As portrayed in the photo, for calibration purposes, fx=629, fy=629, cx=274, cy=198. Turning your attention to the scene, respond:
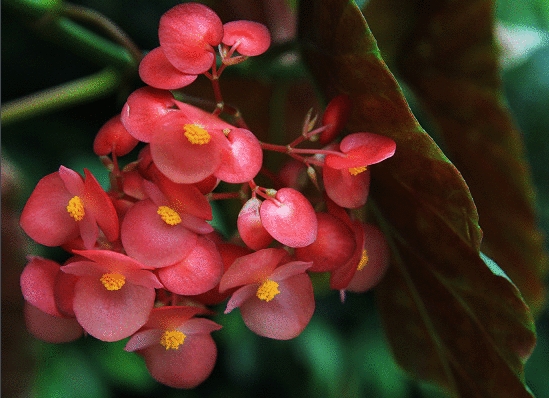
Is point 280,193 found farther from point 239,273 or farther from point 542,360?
point 542,360

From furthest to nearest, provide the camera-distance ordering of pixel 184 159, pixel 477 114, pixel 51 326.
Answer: pixel 477 114, pixel 51 326, pixel 184 159

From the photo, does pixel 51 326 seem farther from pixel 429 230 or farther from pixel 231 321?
pixel 231 321

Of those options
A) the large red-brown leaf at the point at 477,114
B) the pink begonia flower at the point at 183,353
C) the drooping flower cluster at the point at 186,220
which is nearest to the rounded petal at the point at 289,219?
the drooping flower cluster at the point at 186,220

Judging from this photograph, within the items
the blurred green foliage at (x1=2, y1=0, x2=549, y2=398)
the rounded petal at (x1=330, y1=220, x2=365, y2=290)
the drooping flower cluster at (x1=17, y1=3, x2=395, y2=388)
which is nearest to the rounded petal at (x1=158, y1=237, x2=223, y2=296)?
the drooping flower cluster at (x1=17, y1=3, x2=395, y2=388)

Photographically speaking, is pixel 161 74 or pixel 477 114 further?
pixel 477 114

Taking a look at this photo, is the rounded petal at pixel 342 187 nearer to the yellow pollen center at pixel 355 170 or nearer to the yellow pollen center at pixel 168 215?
the yellow pollen center at pixel 355 170

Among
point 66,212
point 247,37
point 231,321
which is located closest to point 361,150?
point 247,37

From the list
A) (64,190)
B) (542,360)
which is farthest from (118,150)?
(542,360)

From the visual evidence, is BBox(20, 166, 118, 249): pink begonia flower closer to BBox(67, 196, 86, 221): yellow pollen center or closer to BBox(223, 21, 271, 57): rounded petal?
BBox(67, 196, 86, 221): yellow pollen center
